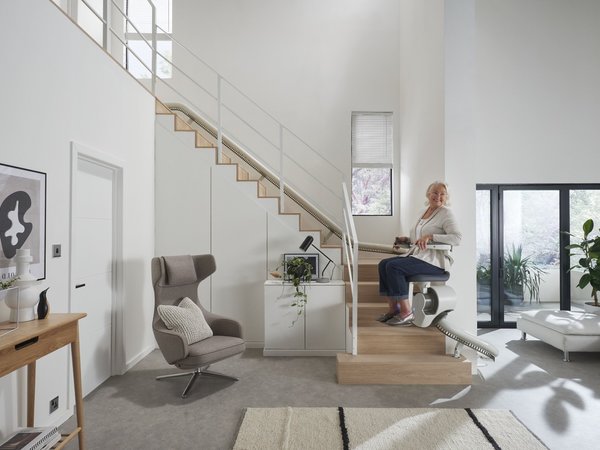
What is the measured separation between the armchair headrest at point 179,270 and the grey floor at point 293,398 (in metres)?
0.83

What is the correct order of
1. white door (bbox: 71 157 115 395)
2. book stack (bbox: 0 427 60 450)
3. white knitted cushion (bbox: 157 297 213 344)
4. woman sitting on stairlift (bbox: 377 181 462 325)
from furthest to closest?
1. woman sitting on stairlift (bbox: 377 181 462 325)
2. white knitted cushion (bbox: 157 297 213 344)
3. white door (bbox: 71 157 115 395)
4. book stack (bbox: 0 427 60 450)

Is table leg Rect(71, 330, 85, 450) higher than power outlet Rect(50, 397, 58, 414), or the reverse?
table leg Rect(71, 330, 85, 450)

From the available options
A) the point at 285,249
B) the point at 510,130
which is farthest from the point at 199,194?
the point at 510,130

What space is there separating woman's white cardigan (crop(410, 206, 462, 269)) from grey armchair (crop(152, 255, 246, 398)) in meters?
1.74

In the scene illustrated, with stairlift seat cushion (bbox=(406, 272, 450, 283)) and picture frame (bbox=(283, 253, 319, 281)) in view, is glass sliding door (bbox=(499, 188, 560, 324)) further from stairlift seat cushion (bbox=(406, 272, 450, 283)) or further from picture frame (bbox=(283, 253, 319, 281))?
picture frame (bbox=(283, 253, 319, 281))

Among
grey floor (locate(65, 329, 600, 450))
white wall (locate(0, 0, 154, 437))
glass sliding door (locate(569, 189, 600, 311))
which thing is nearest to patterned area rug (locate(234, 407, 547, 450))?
grey floor (locate(65, 329, 600, 450))

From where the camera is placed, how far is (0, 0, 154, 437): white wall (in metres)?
2.19

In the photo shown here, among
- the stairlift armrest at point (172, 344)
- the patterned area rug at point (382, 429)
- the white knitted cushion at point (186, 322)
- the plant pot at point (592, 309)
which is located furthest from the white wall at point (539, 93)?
the stairlift armrest at point (172, 344)

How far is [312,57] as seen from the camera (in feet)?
18.8

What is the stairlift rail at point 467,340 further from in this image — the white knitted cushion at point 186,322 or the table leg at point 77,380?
the table leg at point 77,380

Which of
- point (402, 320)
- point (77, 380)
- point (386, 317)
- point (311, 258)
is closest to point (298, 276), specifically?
point (311, 258)

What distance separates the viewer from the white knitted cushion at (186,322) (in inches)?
127

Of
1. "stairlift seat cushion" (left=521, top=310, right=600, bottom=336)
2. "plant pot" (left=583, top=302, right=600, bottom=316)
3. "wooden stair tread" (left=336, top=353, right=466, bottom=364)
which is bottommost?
"wooden stair tread" (left=336, top=353, right=466, bottom=364)

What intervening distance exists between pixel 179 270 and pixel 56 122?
5.13ft
